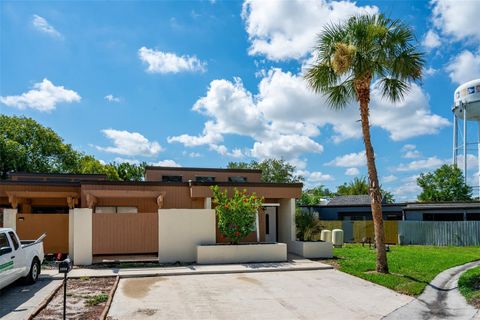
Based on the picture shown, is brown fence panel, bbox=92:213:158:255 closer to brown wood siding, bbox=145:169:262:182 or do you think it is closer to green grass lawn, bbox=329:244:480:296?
brown wood siding, bbox=145:169:262:182

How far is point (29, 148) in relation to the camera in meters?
41.6

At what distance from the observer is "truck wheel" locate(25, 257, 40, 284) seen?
1177 centimetres

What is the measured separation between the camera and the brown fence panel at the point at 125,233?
1591cm

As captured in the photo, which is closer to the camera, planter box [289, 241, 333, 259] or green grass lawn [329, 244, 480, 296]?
green grass lawn [329, 244, 480, 296]

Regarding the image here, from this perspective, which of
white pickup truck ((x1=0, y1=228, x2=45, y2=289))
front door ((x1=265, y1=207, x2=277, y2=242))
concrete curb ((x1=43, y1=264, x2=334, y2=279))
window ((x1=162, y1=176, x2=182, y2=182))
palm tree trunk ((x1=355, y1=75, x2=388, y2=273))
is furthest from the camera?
window ((x1=162, y1=176, x2=182, y2=182))

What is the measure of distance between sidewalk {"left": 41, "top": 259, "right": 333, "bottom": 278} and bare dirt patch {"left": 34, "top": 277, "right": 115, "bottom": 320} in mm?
832

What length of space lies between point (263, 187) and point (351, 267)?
565 centimetres

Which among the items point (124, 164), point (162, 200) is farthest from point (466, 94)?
point (124, 164)

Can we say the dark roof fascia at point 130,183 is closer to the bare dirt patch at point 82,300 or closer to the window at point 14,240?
the bare dirt patch at point 82,300

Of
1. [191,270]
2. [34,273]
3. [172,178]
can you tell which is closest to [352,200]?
[172,178]

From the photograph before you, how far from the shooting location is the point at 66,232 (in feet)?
54.6

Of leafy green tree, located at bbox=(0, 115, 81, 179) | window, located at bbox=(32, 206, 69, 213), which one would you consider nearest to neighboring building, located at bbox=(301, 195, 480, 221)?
window, located at bbox=(32, 206, 69, 213)

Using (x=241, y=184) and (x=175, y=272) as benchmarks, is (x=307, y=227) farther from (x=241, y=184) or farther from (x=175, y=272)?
(x=175, y=272)

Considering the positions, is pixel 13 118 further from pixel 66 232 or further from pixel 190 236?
pixel 190 236
